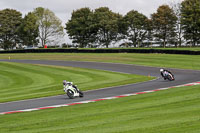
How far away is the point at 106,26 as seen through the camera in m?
89.5

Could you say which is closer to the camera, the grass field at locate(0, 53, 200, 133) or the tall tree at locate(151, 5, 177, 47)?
the grass field at locate(0, 53, 200, 133)

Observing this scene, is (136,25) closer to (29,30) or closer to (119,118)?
(29,30)

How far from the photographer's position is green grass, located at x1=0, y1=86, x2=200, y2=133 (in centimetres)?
904

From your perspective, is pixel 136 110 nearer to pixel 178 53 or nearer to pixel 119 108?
pixel 119 108

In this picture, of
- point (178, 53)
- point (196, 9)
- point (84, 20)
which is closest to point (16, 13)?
point (84, 20)

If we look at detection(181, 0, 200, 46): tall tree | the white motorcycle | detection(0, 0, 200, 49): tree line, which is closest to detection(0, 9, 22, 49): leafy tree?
detection(0, 0, 200, 49): tree line

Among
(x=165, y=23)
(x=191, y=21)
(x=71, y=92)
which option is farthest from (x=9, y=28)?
(x=71, y=92)

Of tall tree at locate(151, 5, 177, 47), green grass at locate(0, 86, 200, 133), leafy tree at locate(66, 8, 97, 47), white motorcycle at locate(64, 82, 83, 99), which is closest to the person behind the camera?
green grass at locate(0, 86, 200, 133)

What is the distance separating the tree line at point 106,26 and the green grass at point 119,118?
63.2 metres

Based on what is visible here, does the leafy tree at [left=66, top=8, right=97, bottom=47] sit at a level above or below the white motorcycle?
above

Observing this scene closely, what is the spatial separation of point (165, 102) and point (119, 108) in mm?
1952

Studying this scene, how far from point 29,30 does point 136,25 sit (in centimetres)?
3557

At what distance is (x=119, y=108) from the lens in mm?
12633

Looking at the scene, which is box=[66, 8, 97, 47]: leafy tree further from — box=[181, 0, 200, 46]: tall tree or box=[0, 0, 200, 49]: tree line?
box=[181, 0, 200, 46]: tall tree
